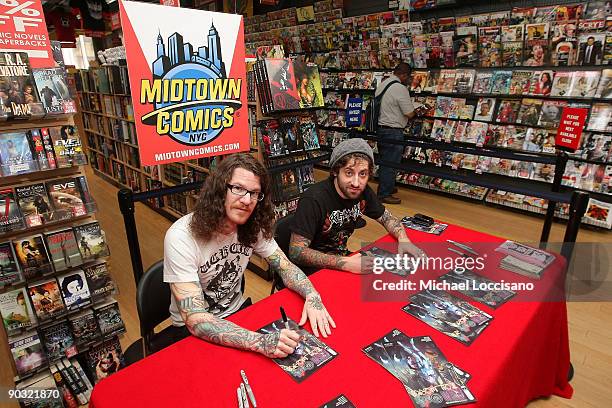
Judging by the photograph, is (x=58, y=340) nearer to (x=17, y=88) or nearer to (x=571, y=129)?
(x=17, y=88)

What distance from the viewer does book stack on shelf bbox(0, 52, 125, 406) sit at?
69.5 inches

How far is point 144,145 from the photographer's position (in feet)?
5.60

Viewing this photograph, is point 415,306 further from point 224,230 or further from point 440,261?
point 224,230

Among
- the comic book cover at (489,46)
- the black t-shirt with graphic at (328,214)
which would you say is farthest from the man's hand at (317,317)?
the comic book cover at (489,46)

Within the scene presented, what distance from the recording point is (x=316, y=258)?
1776mm

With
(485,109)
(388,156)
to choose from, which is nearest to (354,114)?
(388,156)

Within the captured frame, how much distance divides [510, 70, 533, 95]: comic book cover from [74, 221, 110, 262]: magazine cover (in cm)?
456

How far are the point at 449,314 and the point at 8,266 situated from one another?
2105mm

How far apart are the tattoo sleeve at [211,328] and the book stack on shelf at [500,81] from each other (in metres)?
A: 2.96

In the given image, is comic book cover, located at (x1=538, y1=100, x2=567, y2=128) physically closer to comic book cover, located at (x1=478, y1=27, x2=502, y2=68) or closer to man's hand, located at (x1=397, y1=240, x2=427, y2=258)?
comic book cover, located at (x1=478, y1=27, x2=502, y2=68)

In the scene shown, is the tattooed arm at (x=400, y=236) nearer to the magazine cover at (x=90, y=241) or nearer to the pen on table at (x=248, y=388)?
the pen on table at (x=248, y=388)

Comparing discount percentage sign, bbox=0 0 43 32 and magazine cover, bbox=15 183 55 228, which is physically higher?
discount percentage sign, bbox=0 0 43 32

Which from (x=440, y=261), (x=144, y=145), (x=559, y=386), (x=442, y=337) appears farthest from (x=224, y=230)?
(x=559, y=386)

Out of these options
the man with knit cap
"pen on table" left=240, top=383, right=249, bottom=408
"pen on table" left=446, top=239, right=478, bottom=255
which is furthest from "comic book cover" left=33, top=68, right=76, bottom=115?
"pen on table" left=446, top=239, right=478, bottom=255
